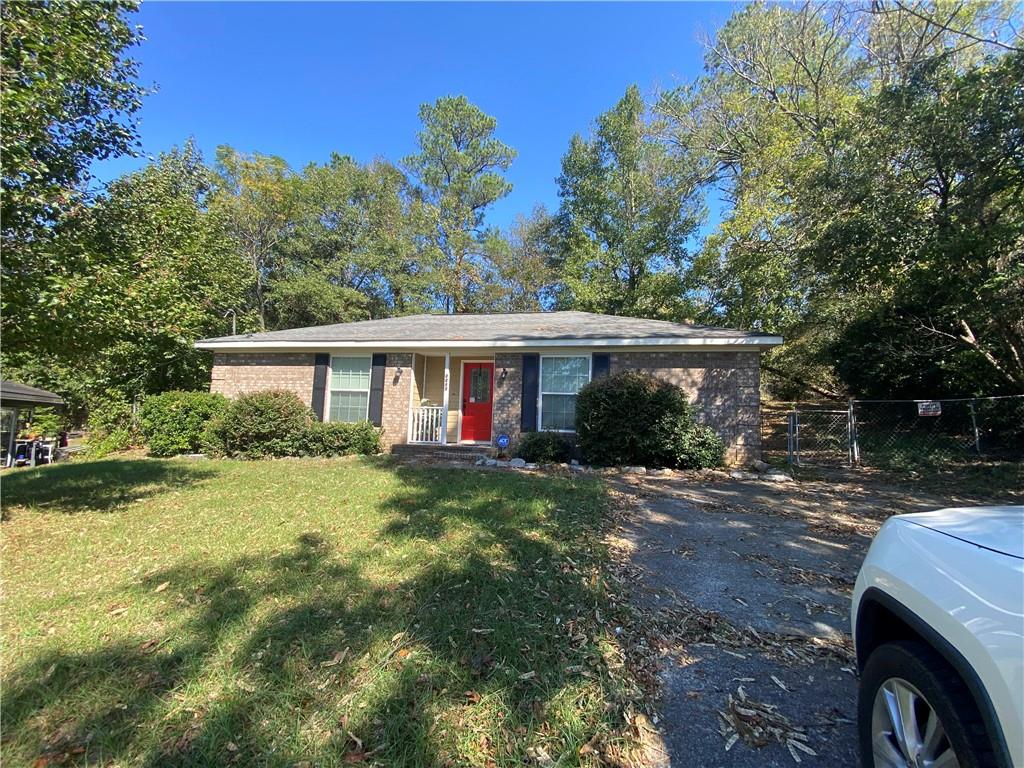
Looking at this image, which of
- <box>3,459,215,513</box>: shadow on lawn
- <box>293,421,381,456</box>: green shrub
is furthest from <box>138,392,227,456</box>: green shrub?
<box>293,421,381,456</box>: green shrub

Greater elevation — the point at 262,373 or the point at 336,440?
the point at 262,373

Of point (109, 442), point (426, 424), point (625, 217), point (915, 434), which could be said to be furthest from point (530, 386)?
point (625, 217)

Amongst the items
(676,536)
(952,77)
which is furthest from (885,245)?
(676,536)

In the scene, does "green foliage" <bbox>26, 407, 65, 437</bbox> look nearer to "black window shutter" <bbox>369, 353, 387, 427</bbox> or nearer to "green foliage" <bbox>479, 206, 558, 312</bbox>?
"black window shutter" <bbox>369, 353, 387, 427</bbox>

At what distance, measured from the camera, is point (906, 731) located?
5.16 feet

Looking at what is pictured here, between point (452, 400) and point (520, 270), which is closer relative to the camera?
point (452, 400)

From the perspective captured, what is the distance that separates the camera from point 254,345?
11.7 meters

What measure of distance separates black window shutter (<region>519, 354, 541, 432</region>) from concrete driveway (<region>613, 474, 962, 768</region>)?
449 centimetres

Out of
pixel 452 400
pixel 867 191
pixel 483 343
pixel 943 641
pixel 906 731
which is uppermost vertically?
pixel 867 191

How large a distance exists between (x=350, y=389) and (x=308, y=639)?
9.57m

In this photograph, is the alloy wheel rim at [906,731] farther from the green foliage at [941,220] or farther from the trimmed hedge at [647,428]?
the green foliage at [941,220]

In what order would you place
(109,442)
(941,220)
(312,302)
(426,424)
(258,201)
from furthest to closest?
(312,302) → (258,201) → (109,442) → (426,424) → (941,220)

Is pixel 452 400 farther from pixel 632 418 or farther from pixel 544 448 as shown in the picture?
pixel 632 418

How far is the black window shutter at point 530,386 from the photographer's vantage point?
10.7m
